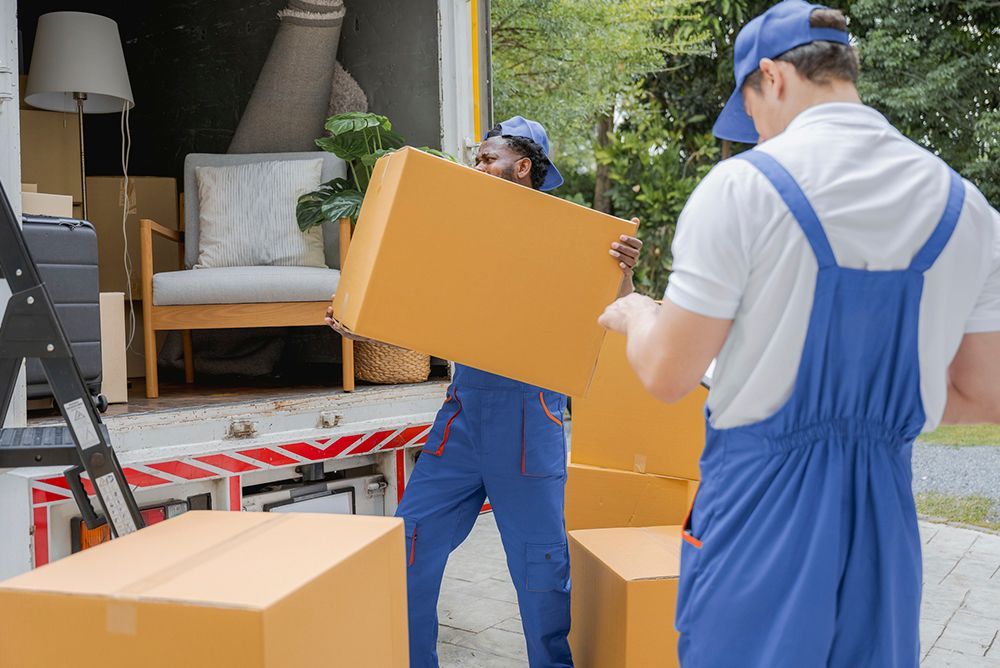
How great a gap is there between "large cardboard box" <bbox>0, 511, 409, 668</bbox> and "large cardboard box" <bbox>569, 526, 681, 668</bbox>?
0.81m

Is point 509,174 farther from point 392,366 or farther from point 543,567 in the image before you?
point 392,366

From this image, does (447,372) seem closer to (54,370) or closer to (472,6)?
(472,6)

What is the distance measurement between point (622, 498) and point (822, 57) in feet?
6.16

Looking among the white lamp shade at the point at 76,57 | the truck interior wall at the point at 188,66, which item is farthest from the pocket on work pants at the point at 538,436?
the white lamp shade at the point at 76,57

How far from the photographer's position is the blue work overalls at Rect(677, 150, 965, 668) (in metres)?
1.24

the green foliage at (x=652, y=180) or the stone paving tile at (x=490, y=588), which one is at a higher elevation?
the green foliage at (x=652, y=180)

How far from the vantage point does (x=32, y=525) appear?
2.20 meters

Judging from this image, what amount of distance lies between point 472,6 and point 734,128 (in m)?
2.14

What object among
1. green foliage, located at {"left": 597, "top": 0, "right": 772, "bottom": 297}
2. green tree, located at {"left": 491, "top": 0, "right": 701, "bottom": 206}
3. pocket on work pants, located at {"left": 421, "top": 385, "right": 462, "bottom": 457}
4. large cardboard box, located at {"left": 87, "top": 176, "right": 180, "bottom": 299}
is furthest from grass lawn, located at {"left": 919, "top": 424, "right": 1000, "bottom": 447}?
pocket on work pants, located at {"left": 421, "top": 385, "right": 462, "bottom": 457}

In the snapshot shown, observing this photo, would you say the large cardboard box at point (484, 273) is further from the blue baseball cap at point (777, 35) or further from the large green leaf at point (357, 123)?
the large green leaf at point (357, 123)

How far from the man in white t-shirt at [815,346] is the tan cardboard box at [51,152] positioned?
363 cm

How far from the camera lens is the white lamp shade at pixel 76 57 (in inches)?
166

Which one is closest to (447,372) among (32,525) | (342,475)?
(342,475)

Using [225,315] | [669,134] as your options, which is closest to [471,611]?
[225,315]
